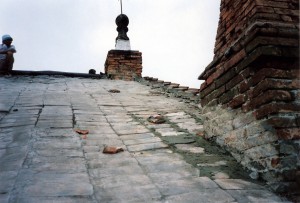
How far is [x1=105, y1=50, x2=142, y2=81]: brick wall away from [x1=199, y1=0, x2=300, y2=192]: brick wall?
679 cm

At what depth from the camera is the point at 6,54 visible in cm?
893

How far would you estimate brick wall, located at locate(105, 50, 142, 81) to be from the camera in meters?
9.49

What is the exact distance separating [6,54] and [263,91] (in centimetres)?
849

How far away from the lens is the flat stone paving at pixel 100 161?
5.96ft

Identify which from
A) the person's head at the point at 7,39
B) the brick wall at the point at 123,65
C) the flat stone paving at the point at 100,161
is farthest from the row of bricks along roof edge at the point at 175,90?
the person's head at the point at 7,39

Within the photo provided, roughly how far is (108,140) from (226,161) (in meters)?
1.14

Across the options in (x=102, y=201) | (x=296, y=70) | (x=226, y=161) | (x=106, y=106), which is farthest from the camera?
(x=106, y=106)

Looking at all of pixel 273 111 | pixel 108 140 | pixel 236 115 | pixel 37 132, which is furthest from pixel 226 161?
pixel 37 132

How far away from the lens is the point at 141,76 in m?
9.43

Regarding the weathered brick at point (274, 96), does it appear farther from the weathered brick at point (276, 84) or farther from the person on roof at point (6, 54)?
the person on roof at point (6, 54)

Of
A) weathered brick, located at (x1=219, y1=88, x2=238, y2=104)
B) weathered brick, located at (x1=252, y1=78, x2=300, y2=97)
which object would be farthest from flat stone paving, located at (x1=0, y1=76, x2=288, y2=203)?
weathered brick, located at (x1=252, y1=78, x2=300, y2=97)

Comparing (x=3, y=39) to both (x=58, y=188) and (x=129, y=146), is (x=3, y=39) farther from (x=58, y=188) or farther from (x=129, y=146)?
(x=58, y=188)

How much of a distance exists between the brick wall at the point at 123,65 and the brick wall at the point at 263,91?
22.3ft

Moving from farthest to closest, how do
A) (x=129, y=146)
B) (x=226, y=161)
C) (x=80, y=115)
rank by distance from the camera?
(x=80, y=115), (x=129, y=146), (x=226, y=161)
